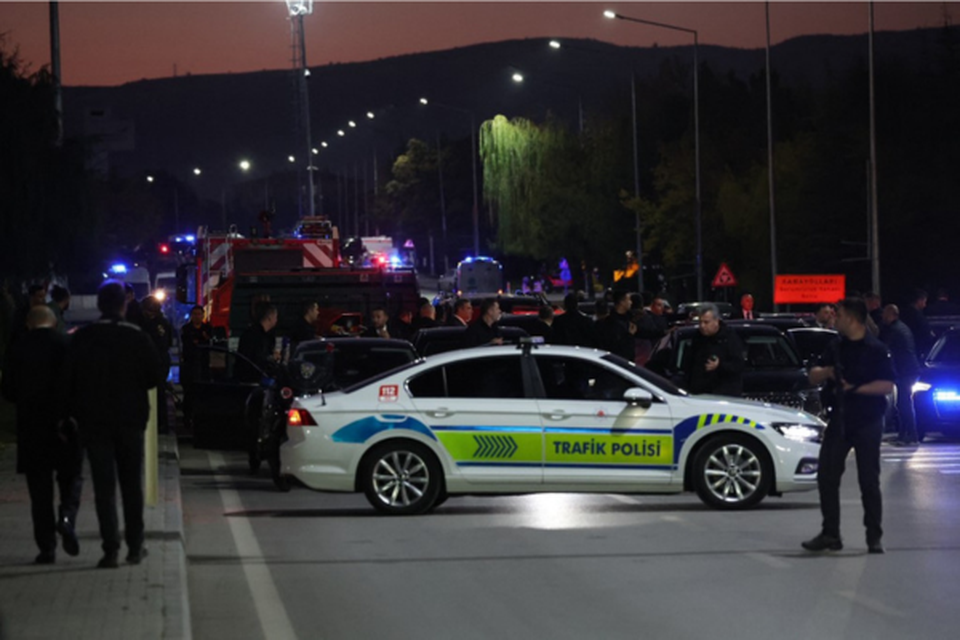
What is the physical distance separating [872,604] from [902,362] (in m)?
11.8

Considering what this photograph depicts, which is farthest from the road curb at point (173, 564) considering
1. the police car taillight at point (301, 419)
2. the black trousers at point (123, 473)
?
the police car taillight at point (301, 419)

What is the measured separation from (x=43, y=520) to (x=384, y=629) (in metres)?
2.77

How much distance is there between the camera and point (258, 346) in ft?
71.2

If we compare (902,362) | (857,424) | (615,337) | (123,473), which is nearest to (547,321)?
(615,337)

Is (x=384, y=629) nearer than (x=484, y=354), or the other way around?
(x=384, y=629)

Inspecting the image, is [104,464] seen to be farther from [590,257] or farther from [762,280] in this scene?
[590,257]

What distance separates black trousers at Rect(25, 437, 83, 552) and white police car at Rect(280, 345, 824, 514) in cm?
376

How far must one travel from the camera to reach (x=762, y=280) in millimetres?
67188

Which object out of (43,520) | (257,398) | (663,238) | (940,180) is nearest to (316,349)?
(257,398)

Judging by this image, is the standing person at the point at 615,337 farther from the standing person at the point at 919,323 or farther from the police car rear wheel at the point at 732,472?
the police car rear wheel at the point at 732,472

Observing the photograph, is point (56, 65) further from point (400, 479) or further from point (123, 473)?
point (123, 473)

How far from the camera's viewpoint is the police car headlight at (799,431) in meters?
15.8

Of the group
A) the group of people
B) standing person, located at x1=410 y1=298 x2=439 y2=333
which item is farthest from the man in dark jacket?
standing person, located at x1=410 y1=298 x2=439 y2=333

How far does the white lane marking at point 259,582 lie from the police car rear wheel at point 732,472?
3.70 meters
